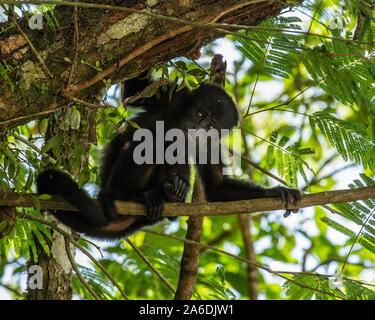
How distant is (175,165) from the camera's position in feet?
15.9

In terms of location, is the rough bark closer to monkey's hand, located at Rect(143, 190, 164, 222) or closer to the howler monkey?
the howler monkey

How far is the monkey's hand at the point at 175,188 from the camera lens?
179 inches

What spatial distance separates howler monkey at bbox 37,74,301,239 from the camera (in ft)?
12.7

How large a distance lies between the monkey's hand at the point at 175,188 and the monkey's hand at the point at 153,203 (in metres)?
0.14

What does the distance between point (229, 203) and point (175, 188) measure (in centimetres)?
115

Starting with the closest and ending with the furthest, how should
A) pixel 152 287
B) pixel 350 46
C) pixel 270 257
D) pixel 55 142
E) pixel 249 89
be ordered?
pixel 350 46
pixel 55 142
pixel 152 287
pixel 270 257
pixel 249 89

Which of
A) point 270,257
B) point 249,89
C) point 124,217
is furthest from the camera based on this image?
point 249,89

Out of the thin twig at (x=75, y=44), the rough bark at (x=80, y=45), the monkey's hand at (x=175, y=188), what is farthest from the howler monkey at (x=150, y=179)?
the thin twig at (x=75, y=44)

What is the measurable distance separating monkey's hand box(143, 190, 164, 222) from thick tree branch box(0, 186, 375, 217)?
392 millimetres

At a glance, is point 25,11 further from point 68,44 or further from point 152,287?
point 152,287

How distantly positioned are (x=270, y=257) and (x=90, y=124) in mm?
4955

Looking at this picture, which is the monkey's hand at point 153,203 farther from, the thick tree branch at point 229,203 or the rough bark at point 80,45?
the rough bark at point 80,45

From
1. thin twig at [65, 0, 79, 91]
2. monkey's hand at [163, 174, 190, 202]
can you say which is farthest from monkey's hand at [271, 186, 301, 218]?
thin twig at [65, 0, 79, 91]
